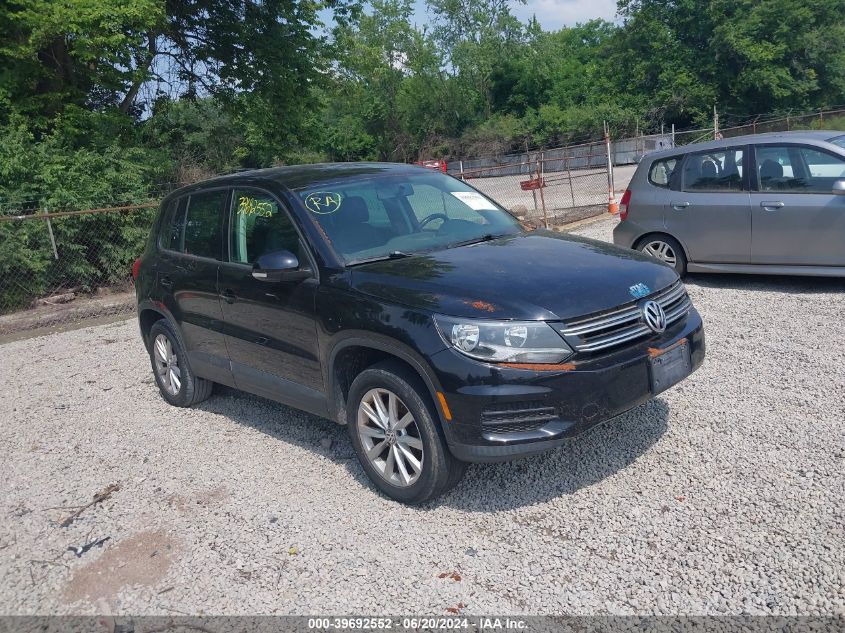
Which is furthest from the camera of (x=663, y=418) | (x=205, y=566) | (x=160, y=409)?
(x=160, y=409)

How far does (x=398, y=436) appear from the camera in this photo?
4.09 metres

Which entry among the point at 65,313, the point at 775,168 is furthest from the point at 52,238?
the point at 775,168

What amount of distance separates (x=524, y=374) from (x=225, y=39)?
1690cm

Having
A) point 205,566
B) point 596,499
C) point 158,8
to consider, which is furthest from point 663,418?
point 158,8

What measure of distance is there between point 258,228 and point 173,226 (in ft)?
4.64

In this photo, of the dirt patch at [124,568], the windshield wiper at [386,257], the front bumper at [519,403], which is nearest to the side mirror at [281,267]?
the windshield wiper at [386,257]

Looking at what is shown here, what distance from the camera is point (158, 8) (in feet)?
45.0

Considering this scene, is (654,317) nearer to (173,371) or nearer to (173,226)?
(173,226)

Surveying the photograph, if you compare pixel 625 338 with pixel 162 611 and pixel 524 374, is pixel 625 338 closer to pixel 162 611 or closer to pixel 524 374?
pixel 524 374

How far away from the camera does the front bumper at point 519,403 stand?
11.8 ft

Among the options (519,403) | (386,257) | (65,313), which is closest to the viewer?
(519,403)

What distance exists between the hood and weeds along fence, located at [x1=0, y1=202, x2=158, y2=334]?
9193 millimetres

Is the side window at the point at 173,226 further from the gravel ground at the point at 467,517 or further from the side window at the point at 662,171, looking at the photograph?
the side window at the point at 662,171

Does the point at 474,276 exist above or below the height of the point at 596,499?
above
